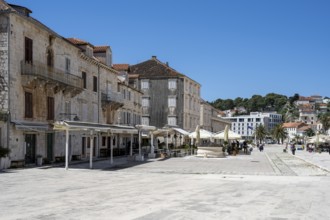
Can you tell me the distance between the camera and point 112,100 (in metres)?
43.0

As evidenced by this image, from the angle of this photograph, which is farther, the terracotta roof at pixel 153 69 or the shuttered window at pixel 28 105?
the terracotta roof at pixel 153 69

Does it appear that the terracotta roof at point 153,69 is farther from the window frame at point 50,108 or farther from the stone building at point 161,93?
the window frame at point 50,108

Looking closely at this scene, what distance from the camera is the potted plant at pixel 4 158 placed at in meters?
24.4

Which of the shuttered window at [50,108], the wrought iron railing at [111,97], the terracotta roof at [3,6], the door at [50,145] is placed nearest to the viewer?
the terracotta roof at [3,6]

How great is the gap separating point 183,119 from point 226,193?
5326 cm

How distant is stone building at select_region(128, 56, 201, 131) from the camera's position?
A: 67.4m

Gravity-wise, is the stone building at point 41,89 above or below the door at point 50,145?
above

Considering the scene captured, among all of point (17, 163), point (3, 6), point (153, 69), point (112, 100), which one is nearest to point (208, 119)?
point (153, 69)

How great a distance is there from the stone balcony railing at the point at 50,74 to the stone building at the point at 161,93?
109ft

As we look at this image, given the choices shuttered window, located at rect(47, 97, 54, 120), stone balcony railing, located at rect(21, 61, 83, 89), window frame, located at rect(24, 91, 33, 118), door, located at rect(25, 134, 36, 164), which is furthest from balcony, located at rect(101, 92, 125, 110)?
window frame, located at rect(24, 91, 33, 118)

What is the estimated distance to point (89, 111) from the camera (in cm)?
3941

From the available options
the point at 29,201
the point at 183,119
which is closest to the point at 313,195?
the point at 29,201

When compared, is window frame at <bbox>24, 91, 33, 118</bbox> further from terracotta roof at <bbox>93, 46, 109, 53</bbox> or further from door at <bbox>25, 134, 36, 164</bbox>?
terracotta roof at <bbox>93, 46, 109, 53</bbox>

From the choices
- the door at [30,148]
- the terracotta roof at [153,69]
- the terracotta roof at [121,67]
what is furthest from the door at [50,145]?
the terracotta roof at [153,69]
